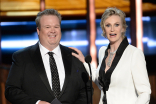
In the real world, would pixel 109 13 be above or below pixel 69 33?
above

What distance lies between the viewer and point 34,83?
150cm

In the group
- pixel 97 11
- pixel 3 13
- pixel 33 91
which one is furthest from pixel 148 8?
pixel 33 91

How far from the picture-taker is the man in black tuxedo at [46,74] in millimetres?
1482

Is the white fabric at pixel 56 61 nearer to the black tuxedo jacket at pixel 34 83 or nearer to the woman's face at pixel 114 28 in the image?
the black tuxedo jacket at pixel 34 83

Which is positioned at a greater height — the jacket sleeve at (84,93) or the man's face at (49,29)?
the man's face at (49,29)

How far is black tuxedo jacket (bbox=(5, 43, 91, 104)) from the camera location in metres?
1.47

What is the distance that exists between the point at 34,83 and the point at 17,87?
12 cm

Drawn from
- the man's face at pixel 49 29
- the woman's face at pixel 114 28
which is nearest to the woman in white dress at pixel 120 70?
the woman's face at pixel 114 28

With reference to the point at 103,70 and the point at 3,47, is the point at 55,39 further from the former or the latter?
the point at 3,47

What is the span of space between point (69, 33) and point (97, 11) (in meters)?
1.16

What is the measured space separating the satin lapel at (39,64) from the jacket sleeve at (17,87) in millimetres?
101

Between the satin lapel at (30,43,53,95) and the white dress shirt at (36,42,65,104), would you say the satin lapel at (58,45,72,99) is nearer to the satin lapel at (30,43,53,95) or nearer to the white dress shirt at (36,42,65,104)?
the white dress shirt at (36,42,65,104)

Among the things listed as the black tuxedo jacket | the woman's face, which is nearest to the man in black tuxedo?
the black tuxedo jacket

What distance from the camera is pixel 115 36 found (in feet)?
5.30
